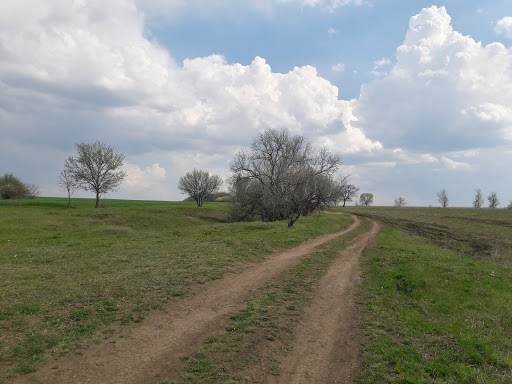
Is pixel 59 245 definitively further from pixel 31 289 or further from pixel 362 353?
pixel 362 353

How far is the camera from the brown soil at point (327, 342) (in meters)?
6.01

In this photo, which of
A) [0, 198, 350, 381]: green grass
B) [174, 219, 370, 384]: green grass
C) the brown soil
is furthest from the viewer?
[0, 198, 350, 381]: green grass

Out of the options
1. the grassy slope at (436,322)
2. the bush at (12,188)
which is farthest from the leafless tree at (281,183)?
the bush at (12,188)

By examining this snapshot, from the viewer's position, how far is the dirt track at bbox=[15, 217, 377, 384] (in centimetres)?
569

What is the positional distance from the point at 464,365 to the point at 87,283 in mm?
10966

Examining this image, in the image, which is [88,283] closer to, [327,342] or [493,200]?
[327,342]

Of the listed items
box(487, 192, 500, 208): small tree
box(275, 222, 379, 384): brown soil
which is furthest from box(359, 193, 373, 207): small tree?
box(275, 222, 379, 384): brown soil

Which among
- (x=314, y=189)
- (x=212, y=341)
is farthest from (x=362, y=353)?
(x=314, y=189)

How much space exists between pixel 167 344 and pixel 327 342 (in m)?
3.73

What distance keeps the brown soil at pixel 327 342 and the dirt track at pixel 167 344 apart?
1.3 inches

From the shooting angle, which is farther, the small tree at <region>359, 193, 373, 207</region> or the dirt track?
the small tree at <region>359, 193, 373, 207</region>

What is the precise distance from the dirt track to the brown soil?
3 centimetres

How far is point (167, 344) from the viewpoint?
6891mm

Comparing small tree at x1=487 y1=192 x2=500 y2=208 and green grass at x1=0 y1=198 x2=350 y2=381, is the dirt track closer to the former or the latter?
green grass at x1=0 y1=198 x2=350 y2=381
